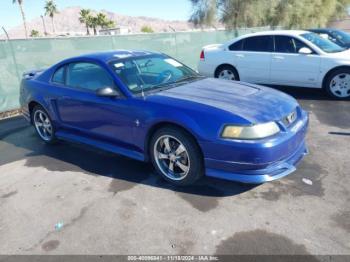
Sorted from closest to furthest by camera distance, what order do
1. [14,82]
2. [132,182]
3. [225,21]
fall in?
1. [132,182]
2. [14,82]
3. [225,21]

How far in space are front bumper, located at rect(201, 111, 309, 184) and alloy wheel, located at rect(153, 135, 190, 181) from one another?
33 cm

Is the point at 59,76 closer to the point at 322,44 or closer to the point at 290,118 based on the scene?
the point at 290,118

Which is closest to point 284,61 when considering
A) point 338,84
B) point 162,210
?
point 338,84

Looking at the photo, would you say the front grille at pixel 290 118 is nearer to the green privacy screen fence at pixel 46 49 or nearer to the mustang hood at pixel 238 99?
the mustang hood at pixel 238 99

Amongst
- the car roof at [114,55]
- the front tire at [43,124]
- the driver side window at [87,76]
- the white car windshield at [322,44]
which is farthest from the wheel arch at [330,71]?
the front tire at [43,124]

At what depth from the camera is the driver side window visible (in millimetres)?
4246

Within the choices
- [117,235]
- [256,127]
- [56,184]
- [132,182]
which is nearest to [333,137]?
[256,127]

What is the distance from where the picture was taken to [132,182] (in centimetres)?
398

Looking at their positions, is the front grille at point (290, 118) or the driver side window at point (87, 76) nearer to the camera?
the front grille at point (290, 118)

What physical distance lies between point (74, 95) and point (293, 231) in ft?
10.7

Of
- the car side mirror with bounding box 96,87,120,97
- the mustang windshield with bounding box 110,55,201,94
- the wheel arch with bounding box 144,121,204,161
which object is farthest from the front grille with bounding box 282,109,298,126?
the car side mirror with bounding box 96,87,120,97

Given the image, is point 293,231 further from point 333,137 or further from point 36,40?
point 36,40

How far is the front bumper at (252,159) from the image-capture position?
319 centimetres

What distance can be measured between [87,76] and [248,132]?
247cm
